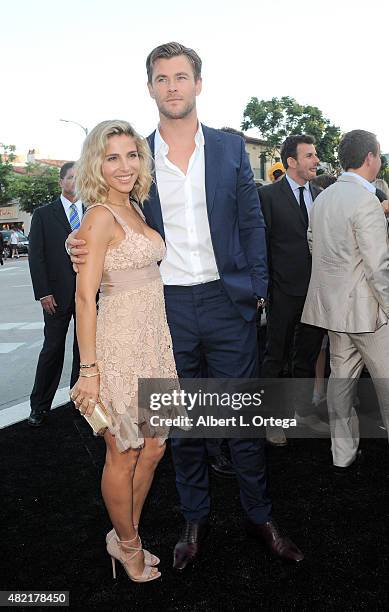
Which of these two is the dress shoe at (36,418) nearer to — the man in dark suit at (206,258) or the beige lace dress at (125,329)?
the man in dark suit at (206,258)

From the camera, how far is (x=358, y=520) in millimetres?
3014

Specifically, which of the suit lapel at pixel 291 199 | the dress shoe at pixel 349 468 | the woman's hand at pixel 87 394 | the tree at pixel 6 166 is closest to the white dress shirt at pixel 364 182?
the suit lapel at pixel 291 199

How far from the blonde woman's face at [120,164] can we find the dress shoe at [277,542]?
1.69 meters

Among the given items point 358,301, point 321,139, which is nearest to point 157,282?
point 358,301

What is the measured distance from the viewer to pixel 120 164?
2381 mm

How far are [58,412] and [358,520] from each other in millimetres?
2746

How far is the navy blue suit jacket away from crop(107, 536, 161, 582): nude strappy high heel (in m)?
1.15

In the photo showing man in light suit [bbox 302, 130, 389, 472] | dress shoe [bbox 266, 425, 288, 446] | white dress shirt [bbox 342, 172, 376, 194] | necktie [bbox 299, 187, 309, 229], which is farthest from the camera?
necktie [bbox 299, 187, 309, 229]

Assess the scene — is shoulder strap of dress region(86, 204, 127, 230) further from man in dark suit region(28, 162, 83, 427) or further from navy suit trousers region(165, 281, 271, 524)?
man in dark suit region(28, 162, 83, 427)

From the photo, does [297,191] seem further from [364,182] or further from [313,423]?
[313,423]

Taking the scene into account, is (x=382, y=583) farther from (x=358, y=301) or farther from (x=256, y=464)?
(x=358, y=301)

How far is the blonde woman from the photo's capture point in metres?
2.29

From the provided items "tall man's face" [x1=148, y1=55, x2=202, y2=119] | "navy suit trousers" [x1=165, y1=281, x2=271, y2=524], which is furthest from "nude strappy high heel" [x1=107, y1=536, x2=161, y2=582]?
"tall man's face" [x1=148, y1=55, x2=202, y2=119]

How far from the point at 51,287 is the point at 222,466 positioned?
2011 mm
